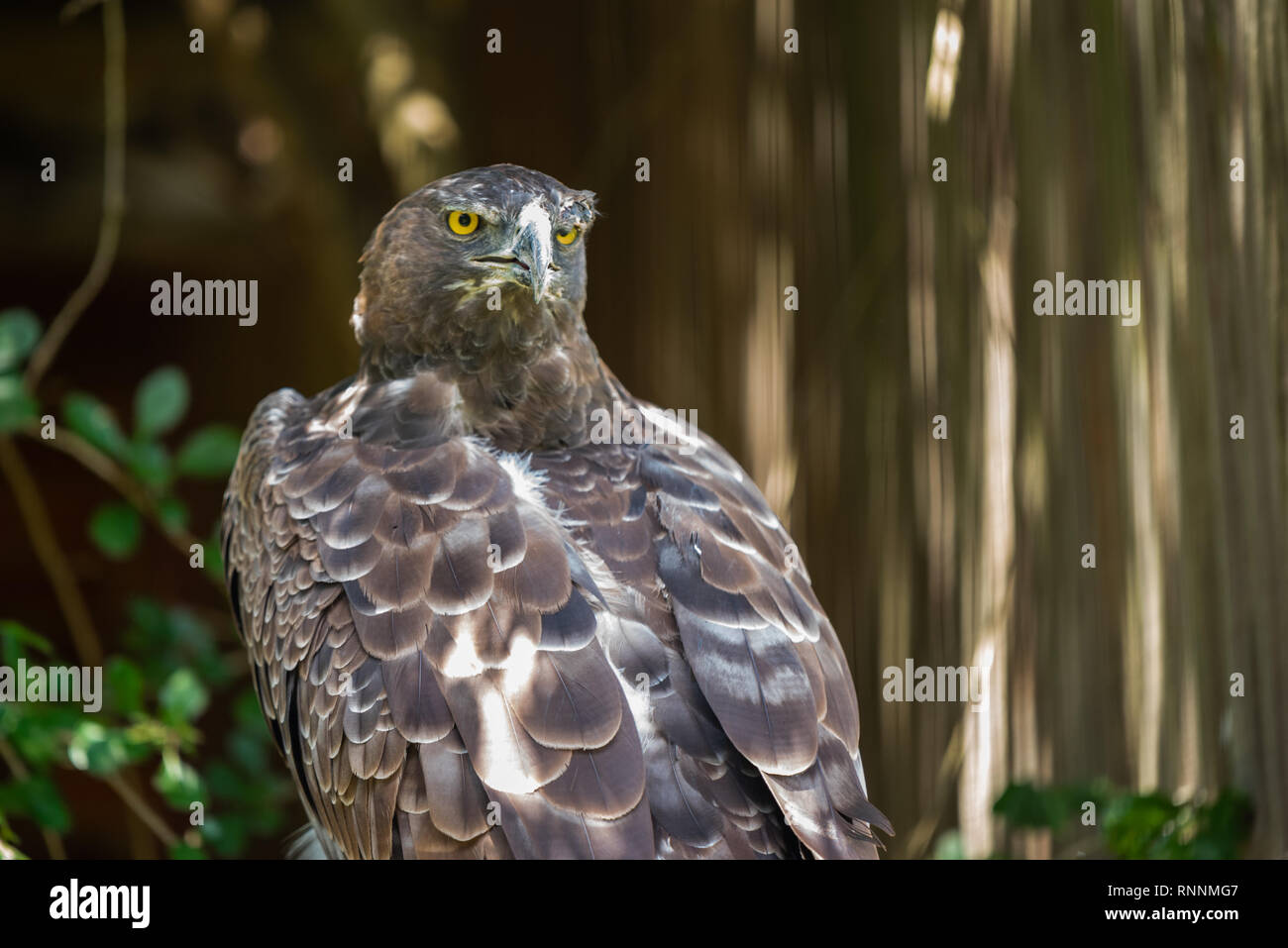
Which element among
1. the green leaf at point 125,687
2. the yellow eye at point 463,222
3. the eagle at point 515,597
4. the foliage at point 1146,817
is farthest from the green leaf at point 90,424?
the foliage at point 1146,817

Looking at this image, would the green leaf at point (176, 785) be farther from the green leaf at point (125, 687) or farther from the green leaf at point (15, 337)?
the green leaf at point (15, 337)

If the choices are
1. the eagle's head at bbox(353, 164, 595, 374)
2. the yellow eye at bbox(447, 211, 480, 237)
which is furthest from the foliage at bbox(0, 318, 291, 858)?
the yellow eye at bbox(447, 211, 480, 237)

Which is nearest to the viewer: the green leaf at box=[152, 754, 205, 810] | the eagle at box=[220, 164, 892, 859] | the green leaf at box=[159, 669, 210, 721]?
the eagle at box=[220, 164, 892, 859]

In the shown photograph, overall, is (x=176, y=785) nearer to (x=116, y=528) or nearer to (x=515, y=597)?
(x=116, y=528)

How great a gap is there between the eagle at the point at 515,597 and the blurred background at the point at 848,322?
686 mm

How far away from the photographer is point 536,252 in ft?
9.18

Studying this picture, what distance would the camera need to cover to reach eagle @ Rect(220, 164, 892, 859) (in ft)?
7.55

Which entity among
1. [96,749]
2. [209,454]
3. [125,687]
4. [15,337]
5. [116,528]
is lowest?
[96,749]

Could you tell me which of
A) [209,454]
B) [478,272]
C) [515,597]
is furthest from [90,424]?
[515,597]

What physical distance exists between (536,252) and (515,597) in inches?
31.2

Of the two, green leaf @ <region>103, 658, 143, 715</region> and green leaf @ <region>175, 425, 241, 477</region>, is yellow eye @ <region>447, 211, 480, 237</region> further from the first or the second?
green leaf @ <region>103, 658, 143, 715</region>

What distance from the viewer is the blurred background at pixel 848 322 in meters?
2.78

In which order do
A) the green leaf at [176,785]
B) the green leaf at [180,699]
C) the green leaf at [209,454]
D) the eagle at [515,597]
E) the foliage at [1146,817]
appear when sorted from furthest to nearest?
the green leaf at [209,454], the green leaf at [180,699], the green leaf at [176,785], the foliage at [1146,817], the eagle at [515,597]

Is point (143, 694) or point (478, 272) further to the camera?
point (143, 694)
